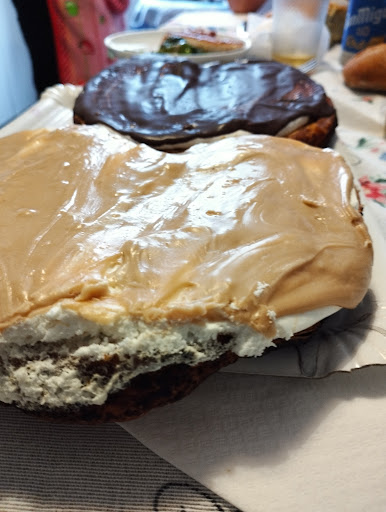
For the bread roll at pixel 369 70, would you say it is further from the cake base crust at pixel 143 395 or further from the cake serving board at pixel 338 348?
the cake base crust at pixel 143 395

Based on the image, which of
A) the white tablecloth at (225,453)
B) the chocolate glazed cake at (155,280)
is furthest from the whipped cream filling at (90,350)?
the white tablecloth at (225,453)

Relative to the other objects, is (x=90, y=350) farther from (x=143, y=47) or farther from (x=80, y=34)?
(x=80, y=34)

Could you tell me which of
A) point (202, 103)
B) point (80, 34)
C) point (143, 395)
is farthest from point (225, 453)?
point (80, 34)

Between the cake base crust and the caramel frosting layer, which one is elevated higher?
the caramel frosting layer

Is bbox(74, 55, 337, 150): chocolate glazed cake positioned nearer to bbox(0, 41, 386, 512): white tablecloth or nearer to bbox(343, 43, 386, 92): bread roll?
bbox(343, 43, 386, 92): bread roll

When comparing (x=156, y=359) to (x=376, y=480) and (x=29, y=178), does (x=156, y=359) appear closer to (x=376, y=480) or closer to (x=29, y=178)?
(x=376, y=480)

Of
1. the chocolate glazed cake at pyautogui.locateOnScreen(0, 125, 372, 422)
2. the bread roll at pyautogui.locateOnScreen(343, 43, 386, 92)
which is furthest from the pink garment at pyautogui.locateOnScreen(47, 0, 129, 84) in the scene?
the chocolate glazed cake at pyautogui.locateOnScreen(0, 125, 372, 422)

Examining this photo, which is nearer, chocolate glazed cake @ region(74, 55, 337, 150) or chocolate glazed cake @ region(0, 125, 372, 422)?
chocolate glazed cake @ region(0, 125, 372, 422)
